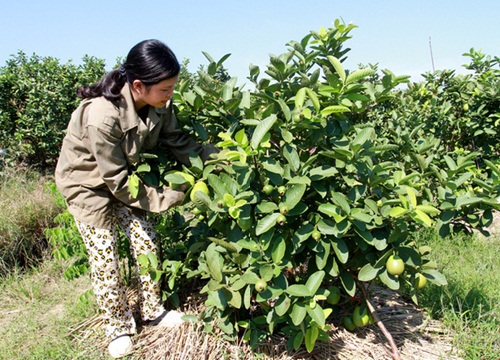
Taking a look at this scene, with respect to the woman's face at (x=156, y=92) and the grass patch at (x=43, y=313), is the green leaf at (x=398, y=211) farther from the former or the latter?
the grass patch at (x=43, y=313)

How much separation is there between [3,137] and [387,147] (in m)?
6.05

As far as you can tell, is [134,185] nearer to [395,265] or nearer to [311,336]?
[311,336]

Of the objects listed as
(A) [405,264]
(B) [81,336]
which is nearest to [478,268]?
(A) [405,264]

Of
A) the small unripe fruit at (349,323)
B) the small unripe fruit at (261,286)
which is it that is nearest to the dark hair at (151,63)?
the small unripe fruit at (261,286)

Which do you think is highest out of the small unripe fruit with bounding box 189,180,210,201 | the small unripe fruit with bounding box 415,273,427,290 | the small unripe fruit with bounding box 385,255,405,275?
the small unripe fruit with bounding box 189,180,210,201

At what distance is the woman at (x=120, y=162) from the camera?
2.07 m

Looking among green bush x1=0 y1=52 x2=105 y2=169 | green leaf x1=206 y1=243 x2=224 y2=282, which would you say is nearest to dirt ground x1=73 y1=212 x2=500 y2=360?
green leaf x1=206 y1=243 x2=224 y2=282

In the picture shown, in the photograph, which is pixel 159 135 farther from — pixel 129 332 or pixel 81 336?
pixel 81 336

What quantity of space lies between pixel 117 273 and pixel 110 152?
70 cm

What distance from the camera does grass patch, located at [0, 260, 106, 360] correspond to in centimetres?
246

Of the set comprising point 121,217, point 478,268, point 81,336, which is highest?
point 121,217

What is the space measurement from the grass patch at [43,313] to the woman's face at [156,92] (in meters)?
1.35

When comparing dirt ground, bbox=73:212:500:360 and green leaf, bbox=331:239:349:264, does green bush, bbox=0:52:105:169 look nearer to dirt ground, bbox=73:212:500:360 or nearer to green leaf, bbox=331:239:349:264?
dirt ground, bbox=73:212:500:360

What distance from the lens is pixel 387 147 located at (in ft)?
6.56
